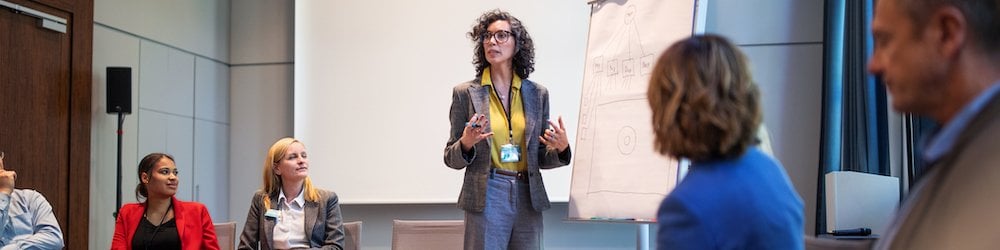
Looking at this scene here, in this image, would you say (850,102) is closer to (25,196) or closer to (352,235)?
(352,235)

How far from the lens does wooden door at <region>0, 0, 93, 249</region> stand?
5.12 m

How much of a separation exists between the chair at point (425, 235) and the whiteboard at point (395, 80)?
1.34 m

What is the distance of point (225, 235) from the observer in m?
4.89

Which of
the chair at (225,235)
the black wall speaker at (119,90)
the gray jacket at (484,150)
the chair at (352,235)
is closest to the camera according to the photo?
the gray jacket at (484,150)

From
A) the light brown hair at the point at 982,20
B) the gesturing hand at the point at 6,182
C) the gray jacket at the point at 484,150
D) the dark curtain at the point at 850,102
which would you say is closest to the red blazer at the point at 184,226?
the gesturing hand at the point at 6,182

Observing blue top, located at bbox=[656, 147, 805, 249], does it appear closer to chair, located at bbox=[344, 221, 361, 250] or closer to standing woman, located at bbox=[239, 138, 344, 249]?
standing woman, located at bbox=[239, 138, 344, 249]

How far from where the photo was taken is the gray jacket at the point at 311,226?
4.24m

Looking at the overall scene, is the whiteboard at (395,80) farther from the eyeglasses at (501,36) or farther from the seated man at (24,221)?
the seated man at (24,221)

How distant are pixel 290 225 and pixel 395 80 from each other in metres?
2.13

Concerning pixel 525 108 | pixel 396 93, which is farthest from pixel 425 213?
pixel 525 108

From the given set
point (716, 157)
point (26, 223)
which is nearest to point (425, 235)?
point (26, 223)

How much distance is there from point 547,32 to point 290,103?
6.25ft

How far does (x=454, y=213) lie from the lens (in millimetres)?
6285

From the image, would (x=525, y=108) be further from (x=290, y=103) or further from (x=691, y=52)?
(x=290, y=103)
